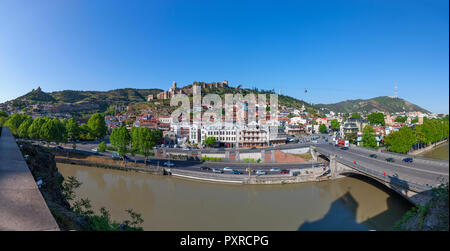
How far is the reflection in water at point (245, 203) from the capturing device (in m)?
7.46

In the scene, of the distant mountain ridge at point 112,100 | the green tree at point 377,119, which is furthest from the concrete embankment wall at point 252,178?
the distant mountain ridge at point 112,100

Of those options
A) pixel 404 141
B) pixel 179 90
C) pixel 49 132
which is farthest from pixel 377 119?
pixel 179 90

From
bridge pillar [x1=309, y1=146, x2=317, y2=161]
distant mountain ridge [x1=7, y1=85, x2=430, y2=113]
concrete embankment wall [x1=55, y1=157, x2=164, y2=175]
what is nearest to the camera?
concrete embankment wall [x1=55, y1=157, x2=164, y2=175]

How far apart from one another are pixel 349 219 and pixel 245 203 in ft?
14.9

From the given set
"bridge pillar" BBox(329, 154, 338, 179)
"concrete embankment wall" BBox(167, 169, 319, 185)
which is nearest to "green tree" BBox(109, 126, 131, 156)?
"concrete embankment wall" BBox(167, 169, 319, 185)

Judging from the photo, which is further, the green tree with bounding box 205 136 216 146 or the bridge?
the green tree with bounding box 205 136 216 146

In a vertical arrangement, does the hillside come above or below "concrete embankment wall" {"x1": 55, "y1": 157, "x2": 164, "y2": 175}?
above

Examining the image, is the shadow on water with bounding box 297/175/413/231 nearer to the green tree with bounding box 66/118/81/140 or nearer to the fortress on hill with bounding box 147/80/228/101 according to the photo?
the green tree with bounding box 66/118/81/140

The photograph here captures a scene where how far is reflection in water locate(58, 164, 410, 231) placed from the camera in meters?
7.46

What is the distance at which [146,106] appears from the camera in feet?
172

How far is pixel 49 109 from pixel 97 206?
52.6m

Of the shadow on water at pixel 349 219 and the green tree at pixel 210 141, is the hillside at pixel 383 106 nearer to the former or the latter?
the green tree at pixel 210 141

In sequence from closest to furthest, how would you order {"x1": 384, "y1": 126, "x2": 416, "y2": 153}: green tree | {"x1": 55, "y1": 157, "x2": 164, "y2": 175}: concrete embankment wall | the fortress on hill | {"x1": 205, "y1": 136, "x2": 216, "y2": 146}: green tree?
{"x1": 55, "y1": 157, "x2": 164, "y2": 175}: concrete embankment wall → {"x1": 384, "y1": 126, "x2": 416, "y2": 153}: green tree → {"x1": 205, "y1": 136, "x2": 216, "y2": 146}: green tree → the fortress on hill
